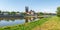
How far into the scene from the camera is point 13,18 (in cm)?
6919

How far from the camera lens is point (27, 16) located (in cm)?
7012

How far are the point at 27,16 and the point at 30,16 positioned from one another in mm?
1500

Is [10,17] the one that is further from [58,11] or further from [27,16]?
[58,11]

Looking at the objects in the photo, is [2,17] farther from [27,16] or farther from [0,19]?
[27,16]

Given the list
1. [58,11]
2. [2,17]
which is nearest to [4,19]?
[2,17]

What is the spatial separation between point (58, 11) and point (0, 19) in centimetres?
2636

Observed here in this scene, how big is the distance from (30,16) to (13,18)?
798cm

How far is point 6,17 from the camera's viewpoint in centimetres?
6719

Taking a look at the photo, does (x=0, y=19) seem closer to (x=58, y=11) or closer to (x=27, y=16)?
(x=27, y=16)

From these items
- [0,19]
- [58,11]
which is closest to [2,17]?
[0,19]

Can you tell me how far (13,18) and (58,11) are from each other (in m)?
20.8

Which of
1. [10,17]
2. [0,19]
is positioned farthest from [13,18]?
[0,19]

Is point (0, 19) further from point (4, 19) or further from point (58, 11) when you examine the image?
point (58, 11)

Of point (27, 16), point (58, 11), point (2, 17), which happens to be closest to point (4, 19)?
point (2, 17)
